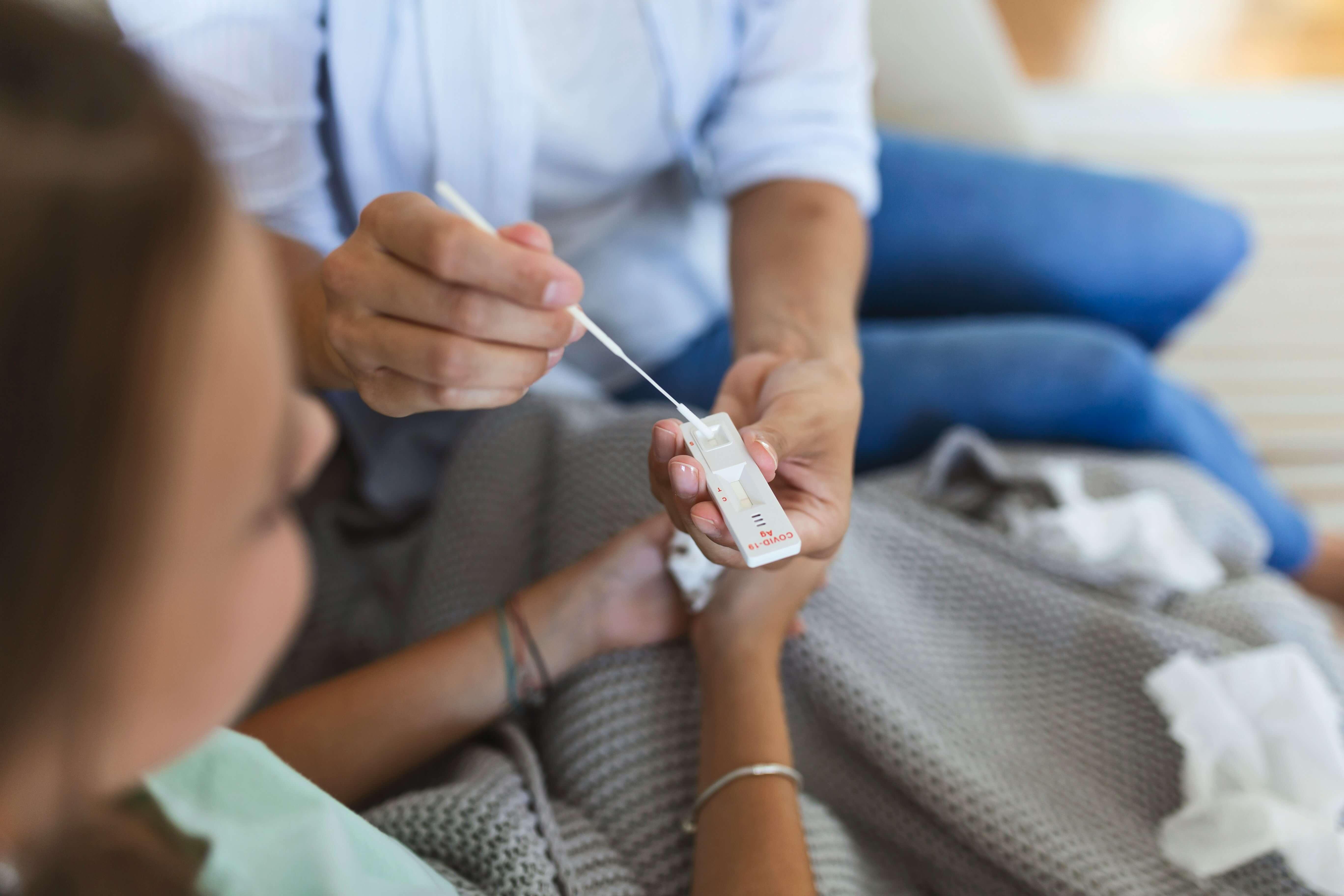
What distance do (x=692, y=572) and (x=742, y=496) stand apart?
157 millimetres

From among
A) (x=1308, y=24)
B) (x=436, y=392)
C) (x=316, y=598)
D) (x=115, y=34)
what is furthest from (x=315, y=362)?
(x=1308, y=24)

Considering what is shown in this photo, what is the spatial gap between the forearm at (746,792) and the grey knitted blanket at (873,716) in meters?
0.03

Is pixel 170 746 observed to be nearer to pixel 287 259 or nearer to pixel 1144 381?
pixel 287 259

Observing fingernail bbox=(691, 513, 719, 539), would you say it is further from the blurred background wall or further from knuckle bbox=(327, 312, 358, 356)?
the blurred background wall

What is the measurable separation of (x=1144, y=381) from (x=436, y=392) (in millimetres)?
680

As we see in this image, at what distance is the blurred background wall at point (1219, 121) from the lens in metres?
1.24

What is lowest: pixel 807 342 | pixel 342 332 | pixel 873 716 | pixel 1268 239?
pixel 1268 239

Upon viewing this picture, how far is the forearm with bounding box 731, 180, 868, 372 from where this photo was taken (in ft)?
Result: 2.20

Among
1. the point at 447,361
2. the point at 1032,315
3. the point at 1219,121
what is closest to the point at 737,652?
the point at 447,361

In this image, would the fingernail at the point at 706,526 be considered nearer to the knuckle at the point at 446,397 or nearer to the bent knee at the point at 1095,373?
the knuckle at the point at 446,397

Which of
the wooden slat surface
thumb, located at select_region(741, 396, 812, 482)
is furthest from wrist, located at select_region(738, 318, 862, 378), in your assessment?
the wooden slat surface

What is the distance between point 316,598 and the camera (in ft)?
2.50

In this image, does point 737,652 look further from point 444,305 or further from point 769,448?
point 444,305

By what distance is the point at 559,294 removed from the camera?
40 cm
